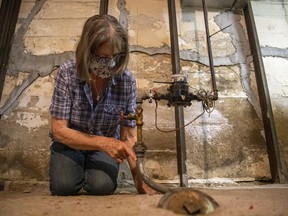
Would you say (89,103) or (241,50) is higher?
(241,50)

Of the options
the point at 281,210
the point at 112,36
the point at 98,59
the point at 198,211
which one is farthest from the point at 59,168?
the point at 281,210

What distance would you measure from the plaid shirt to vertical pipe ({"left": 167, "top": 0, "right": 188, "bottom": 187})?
41cm

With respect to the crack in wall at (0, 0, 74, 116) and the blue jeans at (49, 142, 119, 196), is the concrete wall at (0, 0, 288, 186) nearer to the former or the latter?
the crack in wall at (0, 0, 74, 116)

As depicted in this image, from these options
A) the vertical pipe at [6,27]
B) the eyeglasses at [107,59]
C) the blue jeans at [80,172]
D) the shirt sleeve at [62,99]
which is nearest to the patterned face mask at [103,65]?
the eyeglasses at [107,59]

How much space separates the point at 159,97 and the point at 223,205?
2.44ft

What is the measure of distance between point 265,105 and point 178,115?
23.2 inches

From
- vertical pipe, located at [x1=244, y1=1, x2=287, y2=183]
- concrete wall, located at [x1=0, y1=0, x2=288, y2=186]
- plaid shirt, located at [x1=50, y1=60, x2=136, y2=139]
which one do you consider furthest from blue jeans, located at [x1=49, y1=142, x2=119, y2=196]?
vertical pipe, located at [x1=244, y1=1, x2=287, y2=183]

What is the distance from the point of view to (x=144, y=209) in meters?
0.81

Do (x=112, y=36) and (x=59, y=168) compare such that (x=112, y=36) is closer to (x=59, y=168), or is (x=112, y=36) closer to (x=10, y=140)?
(x=59, y=168)

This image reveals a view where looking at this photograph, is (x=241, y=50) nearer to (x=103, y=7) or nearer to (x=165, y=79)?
(x=165, y=79)

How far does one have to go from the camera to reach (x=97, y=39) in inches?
42.6

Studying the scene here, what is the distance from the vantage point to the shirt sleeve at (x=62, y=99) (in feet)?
3.88

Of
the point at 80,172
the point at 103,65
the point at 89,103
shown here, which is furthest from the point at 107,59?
the point at 80,172

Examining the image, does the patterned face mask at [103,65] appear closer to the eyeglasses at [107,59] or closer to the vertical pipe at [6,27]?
the eyeglasses at [107,59]
